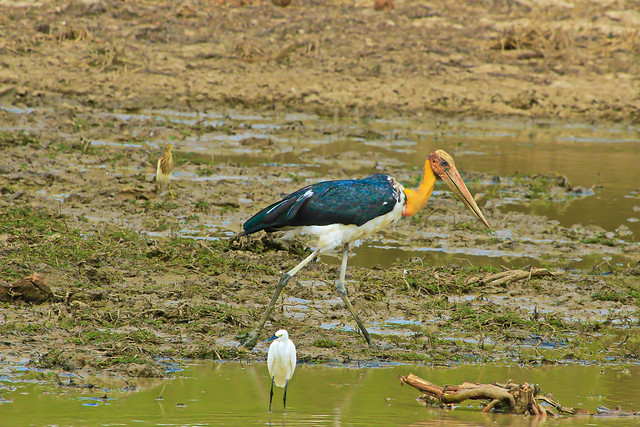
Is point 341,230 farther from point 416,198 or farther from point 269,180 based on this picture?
point 269,180

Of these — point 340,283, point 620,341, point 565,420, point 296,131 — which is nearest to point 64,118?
point 296,131

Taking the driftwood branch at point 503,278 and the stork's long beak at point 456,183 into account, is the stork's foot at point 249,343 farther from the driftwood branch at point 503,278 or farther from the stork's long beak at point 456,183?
the driftwood branch at point 503,278

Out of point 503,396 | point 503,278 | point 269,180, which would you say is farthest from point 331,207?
point 269,180

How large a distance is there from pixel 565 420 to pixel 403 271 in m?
3.12

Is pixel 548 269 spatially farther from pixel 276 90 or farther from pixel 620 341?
pixel 276 90

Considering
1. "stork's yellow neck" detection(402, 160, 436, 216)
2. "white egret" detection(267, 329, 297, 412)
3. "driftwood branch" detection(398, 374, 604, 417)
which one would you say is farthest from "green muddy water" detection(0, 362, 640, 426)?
"stork's yellow neck" detection(402, 160, 436, 216)

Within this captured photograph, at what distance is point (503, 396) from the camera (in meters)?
A: 5.41

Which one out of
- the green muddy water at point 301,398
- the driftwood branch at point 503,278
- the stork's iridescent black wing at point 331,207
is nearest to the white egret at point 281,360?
the green muddy water at point 301,398

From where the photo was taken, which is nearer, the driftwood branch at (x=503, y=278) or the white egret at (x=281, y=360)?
the white egret at (x=281, y=360)

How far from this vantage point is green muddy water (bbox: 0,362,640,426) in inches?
200

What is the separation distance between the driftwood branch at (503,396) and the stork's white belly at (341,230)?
149 centimetres

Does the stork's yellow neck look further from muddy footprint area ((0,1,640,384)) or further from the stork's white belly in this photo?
muddy footprint area ((0,1,640,384))

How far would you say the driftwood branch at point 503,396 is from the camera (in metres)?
5.38

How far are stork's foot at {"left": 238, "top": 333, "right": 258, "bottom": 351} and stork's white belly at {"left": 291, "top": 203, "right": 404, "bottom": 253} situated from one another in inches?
32.0
